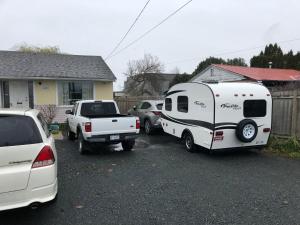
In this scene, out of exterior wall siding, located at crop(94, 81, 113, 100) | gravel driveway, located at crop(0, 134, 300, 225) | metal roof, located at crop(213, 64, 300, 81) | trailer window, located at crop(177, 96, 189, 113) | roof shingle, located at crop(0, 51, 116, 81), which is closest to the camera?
gravel driveway, located at crop(0, 134, 300, 225)

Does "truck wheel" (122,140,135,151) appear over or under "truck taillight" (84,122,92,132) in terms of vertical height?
under

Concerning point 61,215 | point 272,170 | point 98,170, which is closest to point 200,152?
point 272,170

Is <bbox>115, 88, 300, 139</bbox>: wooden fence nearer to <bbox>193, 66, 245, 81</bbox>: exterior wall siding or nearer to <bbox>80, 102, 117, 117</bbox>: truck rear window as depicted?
<bbox>80, 102, 117, 117</bbox>: truck rear window

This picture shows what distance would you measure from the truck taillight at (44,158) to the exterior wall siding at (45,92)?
487 inches

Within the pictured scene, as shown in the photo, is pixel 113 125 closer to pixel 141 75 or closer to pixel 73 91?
pixel 73 91

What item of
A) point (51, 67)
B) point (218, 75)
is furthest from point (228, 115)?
point (218, 75)

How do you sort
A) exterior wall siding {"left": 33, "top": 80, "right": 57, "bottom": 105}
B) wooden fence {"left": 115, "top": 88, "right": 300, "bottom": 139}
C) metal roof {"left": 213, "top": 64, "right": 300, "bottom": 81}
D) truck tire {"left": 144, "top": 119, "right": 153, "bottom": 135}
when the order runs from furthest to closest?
1. metal roof {"left": 213, "top": 64, "right": 300, "bottom": 81}
2. exterior wall siding {"left": 33, "top": 80, "right": 57, "bottom": 105}
3. truck tire {"left": 144, "top": 119, "right": 153, "bottom": 135}
4. wooden fence {"left": 115, "top": 88, "right": 300, "bottom": 139}

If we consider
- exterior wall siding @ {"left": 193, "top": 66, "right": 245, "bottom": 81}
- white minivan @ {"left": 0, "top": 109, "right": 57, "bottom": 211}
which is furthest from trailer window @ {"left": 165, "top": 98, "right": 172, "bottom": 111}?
exterior wall siding @ {"left": 193, "top": 66, "right": 245, "bottom": 81}

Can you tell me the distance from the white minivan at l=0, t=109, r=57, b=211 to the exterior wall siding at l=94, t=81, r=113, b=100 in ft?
41.8

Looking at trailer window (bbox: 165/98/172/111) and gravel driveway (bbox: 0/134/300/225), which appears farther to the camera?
trailer window (bbox: 165/98/172/111)

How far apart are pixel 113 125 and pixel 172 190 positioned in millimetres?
3387

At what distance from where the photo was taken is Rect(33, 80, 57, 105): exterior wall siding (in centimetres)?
1522

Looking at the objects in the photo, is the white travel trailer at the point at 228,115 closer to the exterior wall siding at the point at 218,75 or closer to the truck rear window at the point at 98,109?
the truck rear window at the point at 98,109

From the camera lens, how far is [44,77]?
15.0 meters
